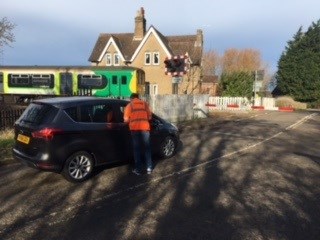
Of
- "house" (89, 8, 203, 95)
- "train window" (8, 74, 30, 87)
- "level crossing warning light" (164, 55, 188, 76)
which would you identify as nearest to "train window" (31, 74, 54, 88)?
"train window" (8, 74, 30, 87)

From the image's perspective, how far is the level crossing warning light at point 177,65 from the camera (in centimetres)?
1595

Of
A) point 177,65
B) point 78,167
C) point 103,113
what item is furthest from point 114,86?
point 78,167

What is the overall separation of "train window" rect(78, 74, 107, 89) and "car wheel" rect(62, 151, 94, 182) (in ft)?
76.7

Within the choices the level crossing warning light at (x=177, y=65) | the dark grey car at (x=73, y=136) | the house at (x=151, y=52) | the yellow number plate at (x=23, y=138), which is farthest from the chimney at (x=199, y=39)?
the yellow number plate at (x=23, y=138)

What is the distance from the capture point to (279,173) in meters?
8.45

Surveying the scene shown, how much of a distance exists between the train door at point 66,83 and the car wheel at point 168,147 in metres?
22.9

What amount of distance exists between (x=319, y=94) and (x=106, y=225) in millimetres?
52062

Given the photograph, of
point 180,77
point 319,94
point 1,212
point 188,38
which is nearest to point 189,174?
point 1,212

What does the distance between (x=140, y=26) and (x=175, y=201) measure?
40.4 meters

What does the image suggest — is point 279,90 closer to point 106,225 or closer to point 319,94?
point 319,94

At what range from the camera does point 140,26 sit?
147 feet

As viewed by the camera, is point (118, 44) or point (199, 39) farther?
point (118, 44)

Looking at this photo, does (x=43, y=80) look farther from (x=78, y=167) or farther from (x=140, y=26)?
(x=78, y=167)

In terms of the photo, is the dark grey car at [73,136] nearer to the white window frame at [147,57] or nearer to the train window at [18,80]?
the train window at [18,80]
